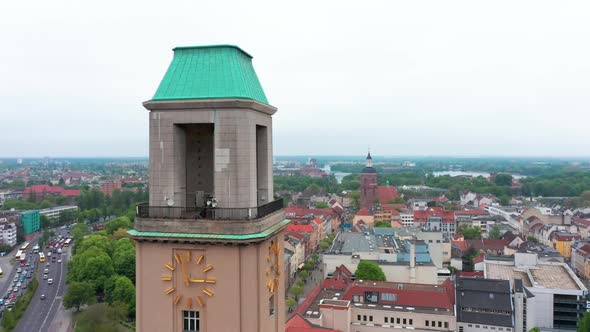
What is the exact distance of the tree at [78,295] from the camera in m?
53.5

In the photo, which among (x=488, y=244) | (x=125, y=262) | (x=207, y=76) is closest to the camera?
(x=207, y=76)

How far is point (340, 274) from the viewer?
58.9 m

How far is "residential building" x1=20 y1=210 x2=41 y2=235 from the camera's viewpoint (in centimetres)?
10624

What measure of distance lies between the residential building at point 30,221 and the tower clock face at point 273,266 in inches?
4326

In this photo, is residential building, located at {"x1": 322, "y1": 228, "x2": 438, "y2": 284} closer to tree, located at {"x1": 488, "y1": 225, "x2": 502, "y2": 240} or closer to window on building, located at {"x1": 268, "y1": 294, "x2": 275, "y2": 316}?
tree, located at {"x1": 488, "y1": 225, "x2": 502, "y2": 240}

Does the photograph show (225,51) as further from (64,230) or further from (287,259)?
(64,230)

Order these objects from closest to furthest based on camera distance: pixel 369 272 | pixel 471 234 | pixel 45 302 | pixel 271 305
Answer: pixel 271 305
pixel 369 272
pixel 45 302
pixel 471 234

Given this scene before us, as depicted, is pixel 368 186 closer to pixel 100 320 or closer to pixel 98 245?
pixel 98 245

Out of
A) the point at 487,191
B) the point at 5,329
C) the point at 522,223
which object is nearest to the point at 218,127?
the point at 5,329

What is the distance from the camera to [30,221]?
109000 mm

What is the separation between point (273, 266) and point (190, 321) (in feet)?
9.28

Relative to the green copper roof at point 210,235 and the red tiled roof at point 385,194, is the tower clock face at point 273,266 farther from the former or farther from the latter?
the red tiled roof at point 385,194

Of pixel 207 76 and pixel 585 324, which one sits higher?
pixel 207 76

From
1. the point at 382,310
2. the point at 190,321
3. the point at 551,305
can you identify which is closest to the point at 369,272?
the point at 382,310
